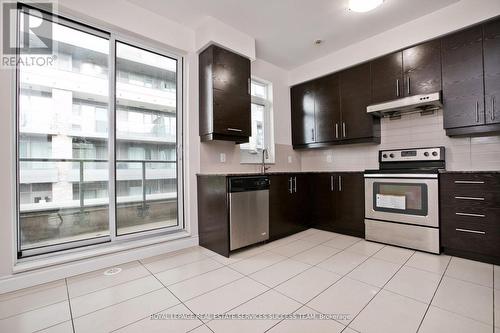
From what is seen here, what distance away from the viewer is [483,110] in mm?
2332

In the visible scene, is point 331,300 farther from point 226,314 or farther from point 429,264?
point 429,264

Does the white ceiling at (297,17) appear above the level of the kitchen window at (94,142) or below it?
above

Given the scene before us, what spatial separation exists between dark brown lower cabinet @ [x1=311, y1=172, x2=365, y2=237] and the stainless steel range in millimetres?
135

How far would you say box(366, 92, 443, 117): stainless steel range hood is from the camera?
8.46 ft

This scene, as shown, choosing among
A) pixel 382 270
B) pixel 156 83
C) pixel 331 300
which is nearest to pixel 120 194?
pixel 156 83

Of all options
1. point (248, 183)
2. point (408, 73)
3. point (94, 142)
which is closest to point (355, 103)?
point (408, 73)

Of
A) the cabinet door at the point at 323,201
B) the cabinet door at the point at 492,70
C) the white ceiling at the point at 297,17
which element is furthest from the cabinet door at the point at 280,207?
the cabinet door at the point at 492,70

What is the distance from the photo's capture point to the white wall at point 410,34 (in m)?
2.34

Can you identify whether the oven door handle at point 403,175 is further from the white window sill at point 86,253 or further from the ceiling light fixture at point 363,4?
the white window sill at point 86,253

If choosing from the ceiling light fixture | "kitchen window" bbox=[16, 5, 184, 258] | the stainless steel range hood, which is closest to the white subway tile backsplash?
the stainless steel range hood

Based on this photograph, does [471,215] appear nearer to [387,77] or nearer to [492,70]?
[492,70]

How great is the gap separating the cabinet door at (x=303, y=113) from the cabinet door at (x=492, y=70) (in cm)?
208

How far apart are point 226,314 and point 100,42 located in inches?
120

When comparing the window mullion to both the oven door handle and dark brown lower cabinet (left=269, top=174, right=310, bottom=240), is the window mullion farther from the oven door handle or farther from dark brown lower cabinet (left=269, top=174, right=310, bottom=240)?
the oven door handle
